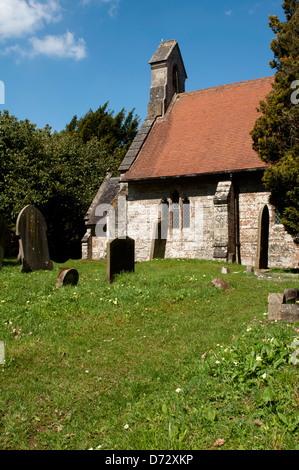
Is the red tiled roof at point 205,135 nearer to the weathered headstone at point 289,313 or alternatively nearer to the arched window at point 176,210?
the arched window at point 176,210

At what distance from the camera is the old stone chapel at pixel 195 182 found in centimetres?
1664

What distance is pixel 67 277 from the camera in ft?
28.9

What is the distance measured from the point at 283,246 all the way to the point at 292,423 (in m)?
14.0

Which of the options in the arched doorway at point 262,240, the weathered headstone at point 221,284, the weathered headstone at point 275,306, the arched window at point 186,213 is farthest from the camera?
the arched window at point 186,213

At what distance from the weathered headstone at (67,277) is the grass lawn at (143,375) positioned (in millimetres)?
1092

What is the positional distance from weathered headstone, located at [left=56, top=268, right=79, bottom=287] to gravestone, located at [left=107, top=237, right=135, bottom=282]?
2.73 ft

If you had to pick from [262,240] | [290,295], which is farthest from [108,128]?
[290,295]

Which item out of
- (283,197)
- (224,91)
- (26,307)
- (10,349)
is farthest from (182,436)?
(224,91)

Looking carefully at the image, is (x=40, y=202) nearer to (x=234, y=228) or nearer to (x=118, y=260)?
(x=234, y=228)

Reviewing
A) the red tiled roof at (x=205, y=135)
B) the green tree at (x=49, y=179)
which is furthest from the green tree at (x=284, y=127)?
the green tree at (x=49, y=179)

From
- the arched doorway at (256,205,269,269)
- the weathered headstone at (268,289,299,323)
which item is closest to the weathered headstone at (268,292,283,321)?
the weathered headstone at (268,289,299,323)

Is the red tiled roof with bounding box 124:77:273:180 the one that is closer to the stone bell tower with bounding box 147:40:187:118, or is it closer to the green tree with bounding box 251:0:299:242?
the stone bell tower with bounding box 147:40:187:118

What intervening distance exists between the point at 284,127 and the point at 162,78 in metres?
10.3
